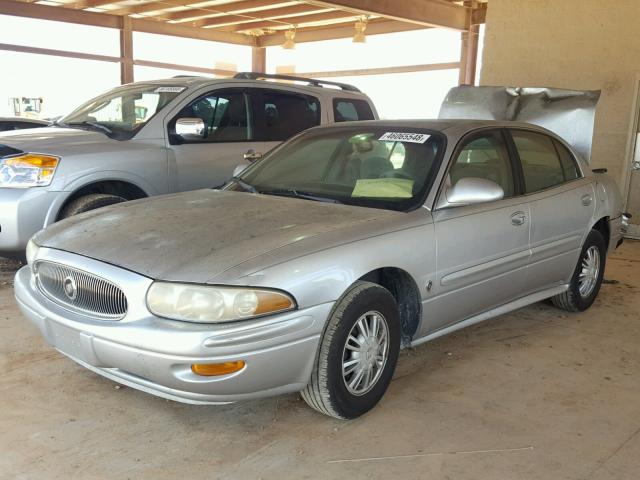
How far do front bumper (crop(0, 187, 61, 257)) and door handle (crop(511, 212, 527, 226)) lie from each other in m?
3.25

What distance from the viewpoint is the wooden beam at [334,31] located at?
17.3 meters

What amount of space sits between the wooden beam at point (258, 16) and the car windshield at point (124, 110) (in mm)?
10735

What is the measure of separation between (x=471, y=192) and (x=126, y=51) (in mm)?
16732

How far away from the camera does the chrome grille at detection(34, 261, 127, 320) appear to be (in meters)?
2.58

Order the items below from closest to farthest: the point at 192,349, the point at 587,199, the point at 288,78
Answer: the point at 192,349 → the point at 587,199 → the point at 288,78

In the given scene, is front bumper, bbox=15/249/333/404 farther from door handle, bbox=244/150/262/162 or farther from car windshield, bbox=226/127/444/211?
door handle, bbox=244/150/262/162

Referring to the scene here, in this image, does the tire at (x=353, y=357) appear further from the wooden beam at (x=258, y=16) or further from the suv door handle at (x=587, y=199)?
the wooden beam at (x=258, y=16)

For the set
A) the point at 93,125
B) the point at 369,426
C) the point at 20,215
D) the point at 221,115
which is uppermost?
the point at 221,115

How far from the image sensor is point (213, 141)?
18.4ft

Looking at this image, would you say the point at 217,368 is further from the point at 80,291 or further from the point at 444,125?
Result: the point at 444,125

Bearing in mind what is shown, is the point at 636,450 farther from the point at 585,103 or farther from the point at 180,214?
the point at 585,103

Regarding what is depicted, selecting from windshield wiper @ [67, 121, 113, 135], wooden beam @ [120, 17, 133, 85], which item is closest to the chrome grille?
windshield wiper @ [67, 121, 113, 135]

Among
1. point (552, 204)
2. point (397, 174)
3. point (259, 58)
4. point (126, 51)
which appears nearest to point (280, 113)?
point (397, 174)

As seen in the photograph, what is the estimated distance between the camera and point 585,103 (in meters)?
5.78
